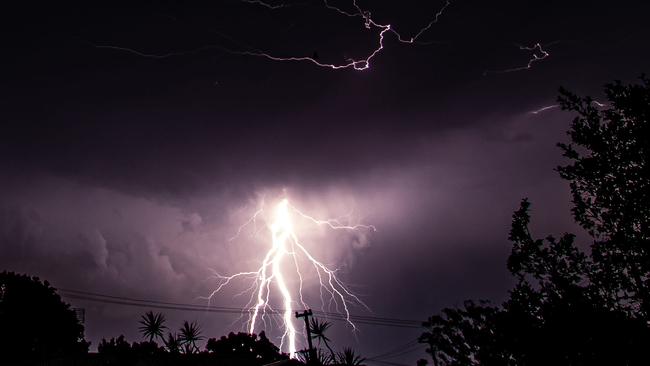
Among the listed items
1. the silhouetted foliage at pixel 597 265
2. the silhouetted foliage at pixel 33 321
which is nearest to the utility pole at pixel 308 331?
the silhouetted foliage at pixel 597 265

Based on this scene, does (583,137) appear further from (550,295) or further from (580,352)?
(580,352)

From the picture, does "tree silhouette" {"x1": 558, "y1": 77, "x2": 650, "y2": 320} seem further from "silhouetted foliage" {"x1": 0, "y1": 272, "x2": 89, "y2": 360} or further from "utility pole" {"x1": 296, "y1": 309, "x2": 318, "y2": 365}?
"silhouetted foliage" {"x1": 0, "y1": 272, "x2": 89, "y2": 360}

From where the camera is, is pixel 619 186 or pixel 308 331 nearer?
pixel 619 186

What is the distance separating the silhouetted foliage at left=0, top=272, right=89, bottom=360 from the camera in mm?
31453

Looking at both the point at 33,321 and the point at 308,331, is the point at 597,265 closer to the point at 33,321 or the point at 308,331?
the point at 308,331

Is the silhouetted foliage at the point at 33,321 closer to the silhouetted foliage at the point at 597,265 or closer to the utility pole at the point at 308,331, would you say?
the utility pole at the point at 308,331

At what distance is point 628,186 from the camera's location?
22.1 feet

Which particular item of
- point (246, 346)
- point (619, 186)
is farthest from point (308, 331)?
point (619, 186)

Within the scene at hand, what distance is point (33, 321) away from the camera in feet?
111

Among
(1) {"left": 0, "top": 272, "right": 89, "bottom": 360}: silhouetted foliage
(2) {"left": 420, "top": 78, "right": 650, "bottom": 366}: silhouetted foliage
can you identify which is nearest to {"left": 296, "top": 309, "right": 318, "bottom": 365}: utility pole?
(2) {"left": 420, "top": 78, "right": 650, "bottom": 366}: silhouetted foliage

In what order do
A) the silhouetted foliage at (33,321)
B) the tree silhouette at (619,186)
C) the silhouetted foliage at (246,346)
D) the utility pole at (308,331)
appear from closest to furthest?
the tree silhouette at (619,186)
the utility pole at (308,331)
the silhouetted foliage at (33,321)
the silhouetted foliage at (246,346)

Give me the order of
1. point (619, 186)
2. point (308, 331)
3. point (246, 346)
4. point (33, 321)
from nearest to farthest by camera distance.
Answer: point (619, 186) < point (308, 331) < point (33, 321) < point (246, 346)

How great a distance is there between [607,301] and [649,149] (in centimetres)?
273

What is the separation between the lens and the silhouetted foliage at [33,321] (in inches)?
1238
